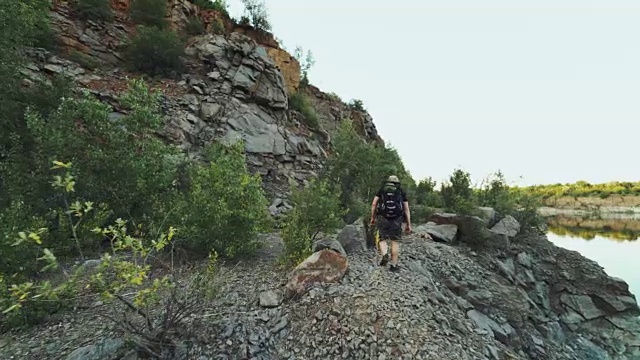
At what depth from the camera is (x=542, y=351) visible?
7.46 meters

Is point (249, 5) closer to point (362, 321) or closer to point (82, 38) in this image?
point (82, 38)

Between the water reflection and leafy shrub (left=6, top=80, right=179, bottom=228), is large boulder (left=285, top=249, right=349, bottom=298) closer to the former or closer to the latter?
leafy shrub (left=6, top=80, right=179, bottom=228)

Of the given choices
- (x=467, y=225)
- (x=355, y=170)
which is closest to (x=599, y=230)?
(x=355, y=170)

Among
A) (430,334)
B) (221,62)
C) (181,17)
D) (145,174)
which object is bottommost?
(430,334)

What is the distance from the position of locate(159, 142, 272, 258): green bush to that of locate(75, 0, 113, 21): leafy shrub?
15282 mm

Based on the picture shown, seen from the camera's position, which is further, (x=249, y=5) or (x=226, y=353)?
(x=249, y=5)

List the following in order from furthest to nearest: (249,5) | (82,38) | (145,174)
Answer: (249,5) → (82,38) → (145,174)

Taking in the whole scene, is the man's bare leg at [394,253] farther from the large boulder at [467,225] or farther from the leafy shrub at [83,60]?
the leafy shrub at [83,60]

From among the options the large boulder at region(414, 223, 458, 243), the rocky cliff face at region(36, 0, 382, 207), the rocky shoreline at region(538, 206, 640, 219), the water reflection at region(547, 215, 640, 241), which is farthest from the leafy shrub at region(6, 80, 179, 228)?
the rocky shoreline at region(538, 206, 640, 219)

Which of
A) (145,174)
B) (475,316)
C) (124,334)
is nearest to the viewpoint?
(124,334)

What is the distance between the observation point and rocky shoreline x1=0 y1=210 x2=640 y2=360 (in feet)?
15.3

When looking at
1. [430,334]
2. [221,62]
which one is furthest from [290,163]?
[430,334]

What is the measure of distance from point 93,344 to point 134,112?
6.09 metres

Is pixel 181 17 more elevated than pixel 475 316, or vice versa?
pixel 181 17
